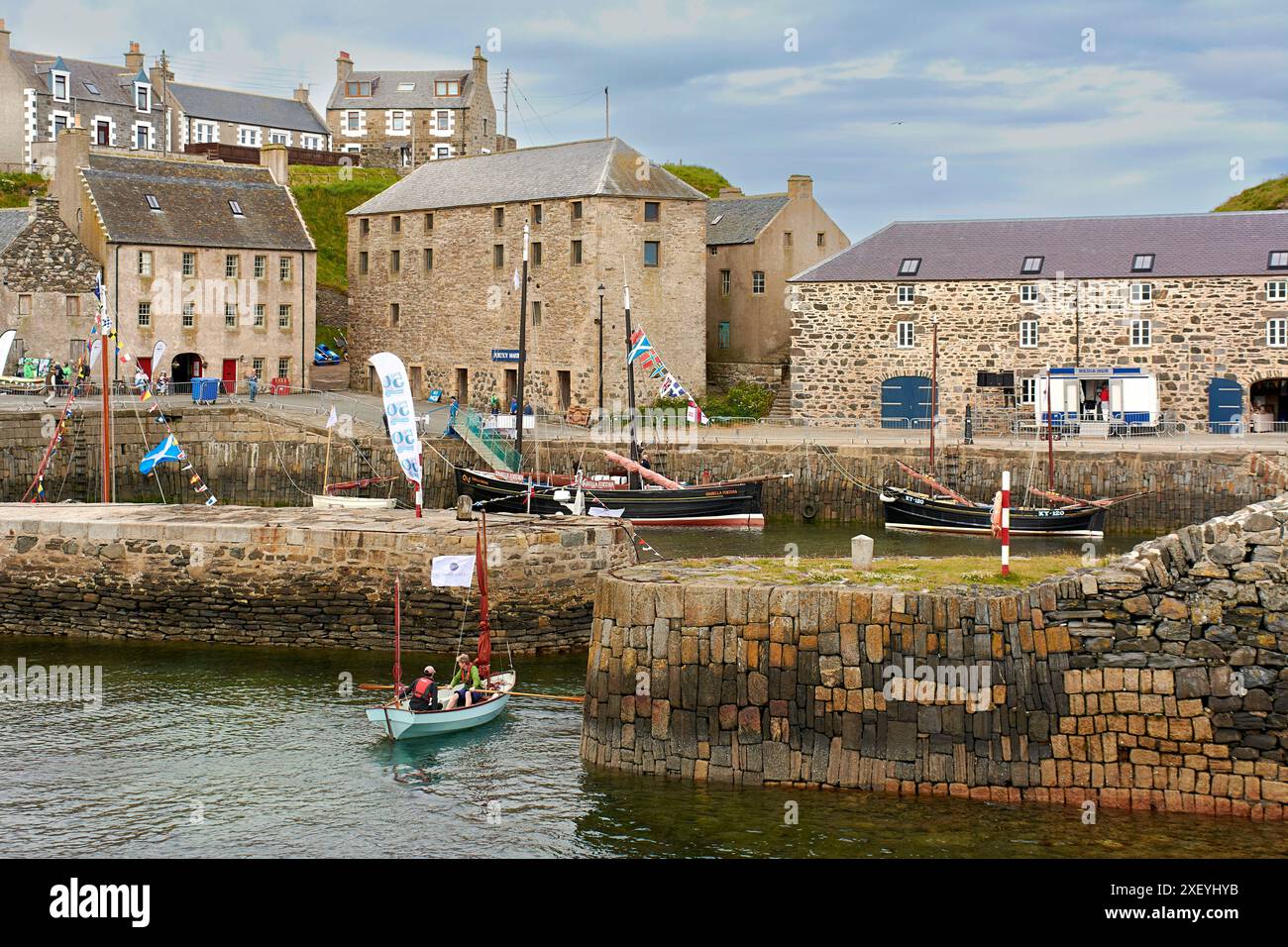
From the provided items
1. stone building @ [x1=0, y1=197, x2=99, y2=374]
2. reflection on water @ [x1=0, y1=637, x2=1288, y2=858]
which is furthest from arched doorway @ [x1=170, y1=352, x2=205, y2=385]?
reflection on water @ [x1=0, y1=637, x2=1288, y2=858]

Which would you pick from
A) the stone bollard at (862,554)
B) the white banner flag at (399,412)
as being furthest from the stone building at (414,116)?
the stone bollard at (862,554)

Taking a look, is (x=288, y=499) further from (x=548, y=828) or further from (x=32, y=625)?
(x=548, y=828)

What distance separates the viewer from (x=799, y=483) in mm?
45875

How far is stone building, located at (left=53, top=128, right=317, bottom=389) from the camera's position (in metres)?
56.4

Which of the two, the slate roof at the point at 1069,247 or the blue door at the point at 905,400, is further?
the blue door at the point at 905,400

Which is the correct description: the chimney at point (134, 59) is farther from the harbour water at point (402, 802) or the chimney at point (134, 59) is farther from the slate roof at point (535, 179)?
the harbour water at point (402, 802)

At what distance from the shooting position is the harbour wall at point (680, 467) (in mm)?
43344

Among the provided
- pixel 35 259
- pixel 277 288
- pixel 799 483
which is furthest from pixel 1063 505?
pixel 35 259

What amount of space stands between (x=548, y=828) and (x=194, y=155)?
61.7 metres

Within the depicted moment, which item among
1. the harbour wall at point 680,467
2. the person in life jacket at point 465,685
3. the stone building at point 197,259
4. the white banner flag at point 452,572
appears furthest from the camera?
the stone building at point 197,259

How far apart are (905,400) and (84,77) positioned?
46.6 m

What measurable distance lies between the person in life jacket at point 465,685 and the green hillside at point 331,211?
2065 inches

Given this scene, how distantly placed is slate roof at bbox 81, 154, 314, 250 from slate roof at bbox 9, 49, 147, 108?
57.2 ft

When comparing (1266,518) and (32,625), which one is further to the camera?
(32,625)
